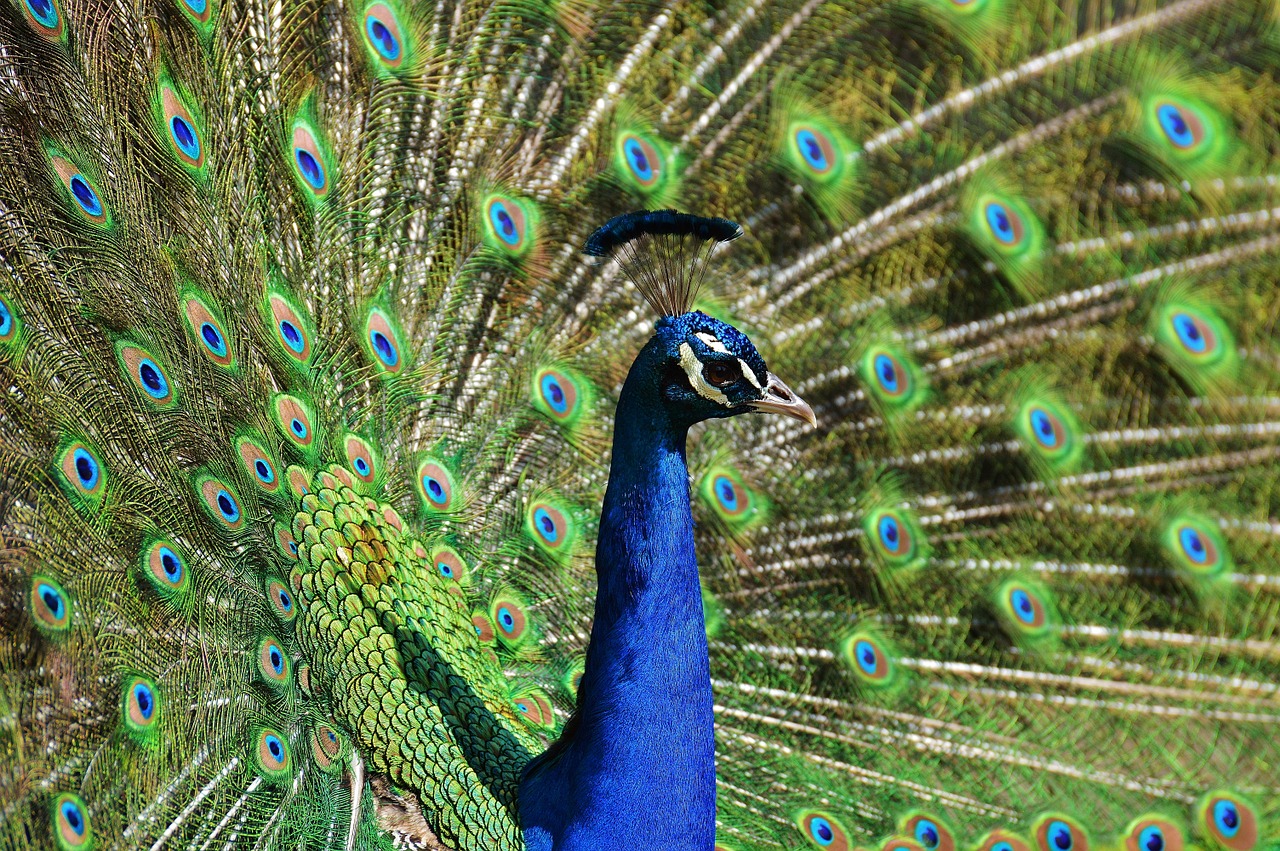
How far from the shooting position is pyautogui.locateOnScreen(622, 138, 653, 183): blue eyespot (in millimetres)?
1865

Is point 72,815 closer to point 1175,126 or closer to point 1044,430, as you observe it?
point 1044,430

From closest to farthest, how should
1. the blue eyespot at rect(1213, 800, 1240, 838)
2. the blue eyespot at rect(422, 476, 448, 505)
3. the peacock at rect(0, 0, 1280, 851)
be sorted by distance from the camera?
the peacock at rect(0, 0, 1280, 851) → the blue eyespot at rect(422, 476, 448, 505) → the blue eyespot at rect(1213, 800, 1240, 838)

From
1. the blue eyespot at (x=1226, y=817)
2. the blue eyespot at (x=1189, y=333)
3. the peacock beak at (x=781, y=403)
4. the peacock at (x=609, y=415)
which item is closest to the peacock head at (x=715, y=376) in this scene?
the peacock beak at (x=781, y=403)

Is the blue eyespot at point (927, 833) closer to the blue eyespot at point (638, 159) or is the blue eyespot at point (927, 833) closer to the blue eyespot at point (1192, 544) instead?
the blue eyespot at point (1192, 544)

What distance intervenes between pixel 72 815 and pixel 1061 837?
4.35ft

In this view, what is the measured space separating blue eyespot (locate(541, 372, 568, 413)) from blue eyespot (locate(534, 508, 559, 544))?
0.15 meters

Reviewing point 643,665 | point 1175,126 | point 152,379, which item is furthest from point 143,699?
point 1175,126

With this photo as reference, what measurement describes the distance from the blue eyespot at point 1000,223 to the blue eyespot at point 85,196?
1.21 metres

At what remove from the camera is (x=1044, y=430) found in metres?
1.97

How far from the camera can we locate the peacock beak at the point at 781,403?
1.30 metres

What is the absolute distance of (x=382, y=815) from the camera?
148 cm

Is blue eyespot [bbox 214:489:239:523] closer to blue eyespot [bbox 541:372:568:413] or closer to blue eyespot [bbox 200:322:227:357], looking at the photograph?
blue eyespot [bbox 200:322:227:357]

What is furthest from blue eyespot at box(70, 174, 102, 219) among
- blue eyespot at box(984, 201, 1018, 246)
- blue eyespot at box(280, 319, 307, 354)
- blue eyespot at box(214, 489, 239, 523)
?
blue eyespot at box(984, 201, 1018, 246)

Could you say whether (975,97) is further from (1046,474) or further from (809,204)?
(1046,474)
